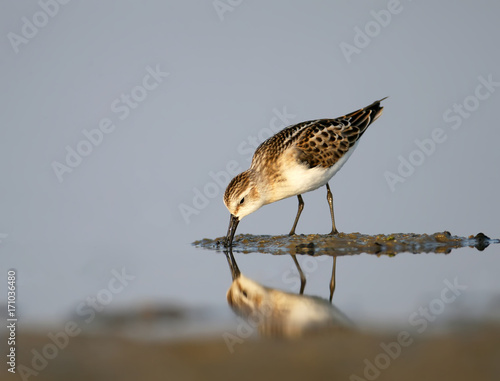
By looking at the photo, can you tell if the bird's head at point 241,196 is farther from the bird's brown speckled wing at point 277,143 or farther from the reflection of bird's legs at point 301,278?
the reflection of bird's legs at point 301,278

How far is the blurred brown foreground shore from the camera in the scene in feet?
15.2

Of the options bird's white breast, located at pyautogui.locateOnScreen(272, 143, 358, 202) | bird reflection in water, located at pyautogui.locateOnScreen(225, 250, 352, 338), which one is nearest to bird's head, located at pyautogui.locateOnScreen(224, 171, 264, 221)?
bird's white breast, located at pyautogui.locateOnScreen(272, 143, 358, 202)

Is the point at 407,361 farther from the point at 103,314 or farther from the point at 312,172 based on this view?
the point at 312,172

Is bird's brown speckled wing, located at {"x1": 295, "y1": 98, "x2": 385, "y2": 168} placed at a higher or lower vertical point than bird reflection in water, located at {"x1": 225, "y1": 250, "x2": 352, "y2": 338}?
higher

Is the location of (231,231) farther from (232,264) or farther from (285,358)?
(285,358)

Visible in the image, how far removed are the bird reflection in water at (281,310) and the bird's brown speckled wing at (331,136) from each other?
3251 mm

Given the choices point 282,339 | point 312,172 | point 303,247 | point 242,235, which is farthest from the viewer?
point 242,235

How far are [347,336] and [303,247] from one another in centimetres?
502

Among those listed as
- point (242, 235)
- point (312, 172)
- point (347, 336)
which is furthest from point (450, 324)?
point (242, 235)

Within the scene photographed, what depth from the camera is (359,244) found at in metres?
10.3

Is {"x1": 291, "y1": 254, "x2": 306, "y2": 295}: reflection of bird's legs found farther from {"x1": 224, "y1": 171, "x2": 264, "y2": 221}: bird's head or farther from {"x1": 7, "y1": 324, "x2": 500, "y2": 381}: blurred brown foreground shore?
{"x1": 7, "y1": 324, "x2": 500, "y2": 381}: blurred brown foreground shore

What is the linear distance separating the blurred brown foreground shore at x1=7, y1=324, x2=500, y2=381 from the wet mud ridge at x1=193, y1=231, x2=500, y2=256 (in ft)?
15.3

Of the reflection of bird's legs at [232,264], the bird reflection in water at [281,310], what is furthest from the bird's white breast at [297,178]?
the bird reflection in water at [281,310]

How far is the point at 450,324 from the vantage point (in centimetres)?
560
